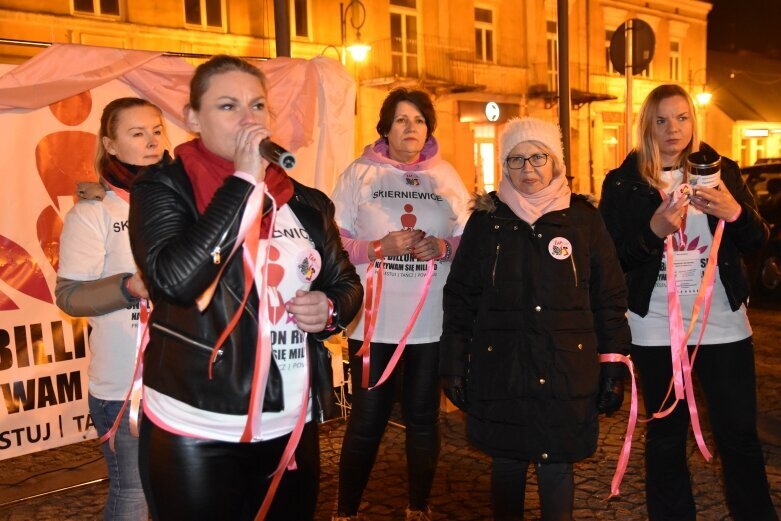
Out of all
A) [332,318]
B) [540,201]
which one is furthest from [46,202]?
[540,201]

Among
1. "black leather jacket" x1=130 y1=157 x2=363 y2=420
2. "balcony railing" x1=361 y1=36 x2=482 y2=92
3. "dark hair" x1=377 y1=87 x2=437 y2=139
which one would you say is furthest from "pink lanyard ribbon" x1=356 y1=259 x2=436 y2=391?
"balcony railing" x1=361 y1=36 x2=482 y2=92

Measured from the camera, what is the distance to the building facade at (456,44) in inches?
622

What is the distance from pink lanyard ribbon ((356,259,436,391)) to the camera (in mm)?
3736

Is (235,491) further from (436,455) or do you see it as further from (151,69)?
(151,69)

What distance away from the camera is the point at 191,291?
1.96 metres

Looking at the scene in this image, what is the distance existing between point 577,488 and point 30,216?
11.3 feet

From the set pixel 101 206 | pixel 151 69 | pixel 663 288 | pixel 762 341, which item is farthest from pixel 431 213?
pixel 762 341

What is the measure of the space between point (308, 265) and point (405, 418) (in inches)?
68.7

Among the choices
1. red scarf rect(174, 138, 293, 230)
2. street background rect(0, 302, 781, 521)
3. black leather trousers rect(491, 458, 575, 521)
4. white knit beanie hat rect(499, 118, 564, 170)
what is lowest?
street background rect(0, 302, 781, 521)

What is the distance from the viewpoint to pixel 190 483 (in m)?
2.08

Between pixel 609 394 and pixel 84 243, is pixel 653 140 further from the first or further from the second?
pixel 84 243

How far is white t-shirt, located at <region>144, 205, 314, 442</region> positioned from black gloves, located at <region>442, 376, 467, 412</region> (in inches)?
40.8

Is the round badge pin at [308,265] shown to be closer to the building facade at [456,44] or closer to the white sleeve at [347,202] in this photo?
the white sleeve at [347,202]

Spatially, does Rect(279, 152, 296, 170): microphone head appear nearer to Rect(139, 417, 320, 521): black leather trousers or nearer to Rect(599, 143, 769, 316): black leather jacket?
Rect(139, 417, 320, 521): black leather trousers
